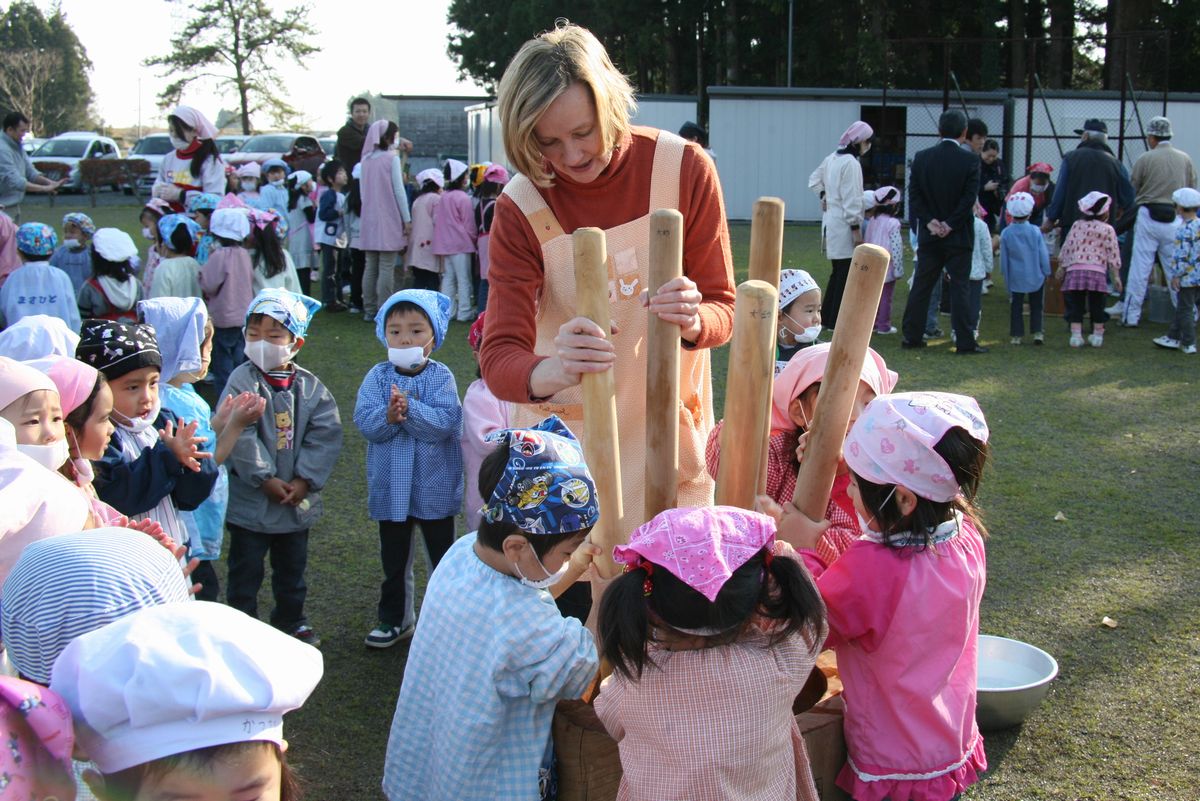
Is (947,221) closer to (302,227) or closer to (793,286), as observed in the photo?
(793,286)

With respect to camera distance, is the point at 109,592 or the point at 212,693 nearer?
the point at 212,693

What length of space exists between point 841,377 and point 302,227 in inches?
432

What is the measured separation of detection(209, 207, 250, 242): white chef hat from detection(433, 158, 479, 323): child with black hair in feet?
12.3

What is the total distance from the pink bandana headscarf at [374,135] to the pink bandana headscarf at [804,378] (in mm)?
8600

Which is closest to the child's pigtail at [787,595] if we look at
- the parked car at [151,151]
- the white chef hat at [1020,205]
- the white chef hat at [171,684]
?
the white chef hat at [171,684]

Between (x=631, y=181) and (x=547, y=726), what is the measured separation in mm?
1304

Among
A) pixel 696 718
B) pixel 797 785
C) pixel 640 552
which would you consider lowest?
pixel 797 785

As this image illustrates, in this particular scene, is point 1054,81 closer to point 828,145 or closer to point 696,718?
point 828,145

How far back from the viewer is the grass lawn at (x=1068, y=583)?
11.1ft

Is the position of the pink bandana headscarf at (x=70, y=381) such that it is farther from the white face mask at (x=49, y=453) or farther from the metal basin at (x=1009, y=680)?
the metal basin at (x=1009, y=680)

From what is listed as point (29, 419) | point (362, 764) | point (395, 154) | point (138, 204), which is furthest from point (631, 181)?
point (138, 204)

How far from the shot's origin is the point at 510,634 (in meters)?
2.32

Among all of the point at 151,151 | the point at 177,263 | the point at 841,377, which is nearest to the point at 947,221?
the point at 177,263

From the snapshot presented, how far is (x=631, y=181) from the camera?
2594mm
